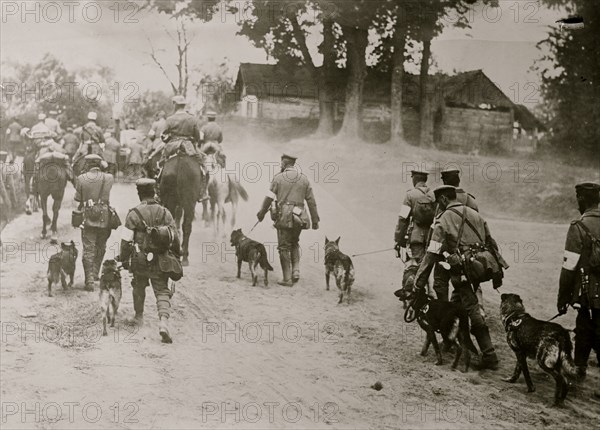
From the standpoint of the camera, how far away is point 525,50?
6.79 metres

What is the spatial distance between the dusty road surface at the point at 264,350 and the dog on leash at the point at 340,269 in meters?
0.11

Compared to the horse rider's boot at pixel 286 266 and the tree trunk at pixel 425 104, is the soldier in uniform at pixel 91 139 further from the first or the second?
the tree trunk at pixel 425 104

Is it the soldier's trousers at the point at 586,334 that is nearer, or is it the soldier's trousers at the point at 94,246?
the soldier's trousers at the point at 586,334

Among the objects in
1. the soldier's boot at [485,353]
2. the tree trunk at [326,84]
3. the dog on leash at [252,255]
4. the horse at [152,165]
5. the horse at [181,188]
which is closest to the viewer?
the soldier's boot at [485,353]

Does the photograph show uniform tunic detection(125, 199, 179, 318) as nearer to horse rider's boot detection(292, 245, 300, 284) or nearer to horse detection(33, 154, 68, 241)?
horse detection(33, 154, 68, 241)

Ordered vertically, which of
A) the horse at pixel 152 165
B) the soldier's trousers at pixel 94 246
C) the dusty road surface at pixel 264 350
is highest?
the horse at pixel 152 165

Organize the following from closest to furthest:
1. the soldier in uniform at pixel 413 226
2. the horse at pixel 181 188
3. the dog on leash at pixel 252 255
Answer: the dog on leash at pixel 252 255
the soldier in uniform at pixel 413 226
the horse at pixel 181 188

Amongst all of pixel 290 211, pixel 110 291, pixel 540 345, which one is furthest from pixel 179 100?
pixel 540 345

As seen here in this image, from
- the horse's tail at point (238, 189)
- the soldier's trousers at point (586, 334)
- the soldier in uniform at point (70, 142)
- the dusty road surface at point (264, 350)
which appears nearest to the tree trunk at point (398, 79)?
the dusty road surface at point (264, 350)

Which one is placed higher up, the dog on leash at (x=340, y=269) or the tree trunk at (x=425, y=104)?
the tree trunk at (x=425, y=104)

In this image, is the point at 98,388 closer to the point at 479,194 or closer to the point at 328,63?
the point at 328,63

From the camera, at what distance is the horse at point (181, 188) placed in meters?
7.19

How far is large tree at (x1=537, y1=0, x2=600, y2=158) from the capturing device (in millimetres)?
7090

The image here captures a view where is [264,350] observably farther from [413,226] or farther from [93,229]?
[413,226]
